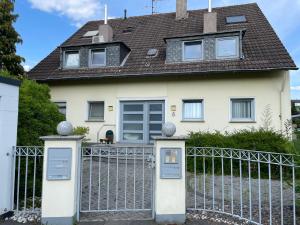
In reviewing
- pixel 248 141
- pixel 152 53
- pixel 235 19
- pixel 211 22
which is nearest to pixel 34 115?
pixel 248 141

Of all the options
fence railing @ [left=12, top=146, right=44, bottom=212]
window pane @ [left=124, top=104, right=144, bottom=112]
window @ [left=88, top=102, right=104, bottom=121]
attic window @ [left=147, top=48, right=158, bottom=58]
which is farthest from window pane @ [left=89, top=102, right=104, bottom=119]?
fence railing @ [left=12, top=146, right=44, bottom=212]

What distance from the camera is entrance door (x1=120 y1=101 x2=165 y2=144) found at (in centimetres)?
1350

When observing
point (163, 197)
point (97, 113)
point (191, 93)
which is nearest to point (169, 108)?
point (191, 93)

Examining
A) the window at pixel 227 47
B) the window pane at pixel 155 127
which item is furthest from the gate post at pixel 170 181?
the window at pixel 227 47

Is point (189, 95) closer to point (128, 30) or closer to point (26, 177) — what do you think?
point (128, 30)

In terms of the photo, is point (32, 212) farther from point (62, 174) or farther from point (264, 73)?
point (264, 73)

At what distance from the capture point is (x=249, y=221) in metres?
4.57

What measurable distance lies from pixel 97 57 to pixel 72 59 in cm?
143

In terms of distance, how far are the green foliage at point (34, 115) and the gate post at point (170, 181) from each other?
311 cm

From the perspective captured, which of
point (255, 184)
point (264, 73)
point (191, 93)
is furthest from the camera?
point (191, 93)

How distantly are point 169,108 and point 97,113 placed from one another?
3.84m

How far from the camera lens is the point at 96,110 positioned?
14414 mm

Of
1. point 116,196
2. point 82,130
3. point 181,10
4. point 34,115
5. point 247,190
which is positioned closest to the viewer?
point 116,196

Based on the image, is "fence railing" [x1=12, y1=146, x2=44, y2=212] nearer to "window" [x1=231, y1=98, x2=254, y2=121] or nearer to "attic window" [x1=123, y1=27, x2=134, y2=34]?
"window" [x1=231, y1=98, x2=254, y2=121]
